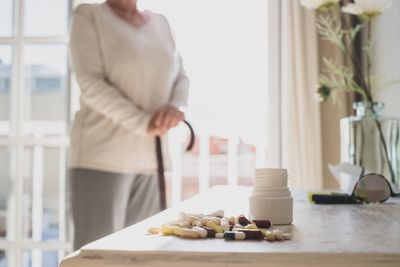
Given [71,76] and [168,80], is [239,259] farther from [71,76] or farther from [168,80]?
[71,76]

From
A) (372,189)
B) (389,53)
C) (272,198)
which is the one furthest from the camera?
(389,53)

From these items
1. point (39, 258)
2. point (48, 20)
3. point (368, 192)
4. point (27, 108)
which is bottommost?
point (39, 258)

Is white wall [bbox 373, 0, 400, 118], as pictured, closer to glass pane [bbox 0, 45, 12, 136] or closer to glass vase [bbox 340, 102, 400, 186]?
glass vase [bbox 340, 102, 400, 186]

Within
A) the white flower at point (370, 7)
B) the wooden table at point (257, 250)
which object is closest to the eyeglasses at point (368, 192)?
the wooden table at point (257, 250)

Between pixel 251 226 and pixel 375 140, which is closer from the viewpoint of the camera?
pixel 251 226

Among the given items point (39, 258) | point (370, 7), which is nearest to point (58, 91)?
point (39, 258)

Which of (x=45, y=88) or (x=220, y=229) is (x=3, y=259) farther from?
(x=220, y=229)

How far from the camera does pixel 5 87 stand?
2.64 m

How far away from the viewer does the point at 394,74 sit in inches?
67.3

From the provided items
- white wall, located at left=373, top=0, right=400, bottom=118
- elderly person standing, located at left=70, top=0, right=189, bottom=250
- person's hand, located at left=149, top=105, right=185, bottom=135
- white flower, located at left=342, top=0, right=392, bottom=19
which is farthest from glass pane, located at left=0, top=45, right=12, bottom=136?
white flower, located at left=342, top=0, right=392, bottom=19

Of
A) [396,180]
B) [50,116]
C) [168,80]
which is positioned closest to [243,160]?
[50,116]

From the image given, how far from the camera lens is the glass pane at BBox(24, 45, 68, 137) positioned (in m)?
2.58

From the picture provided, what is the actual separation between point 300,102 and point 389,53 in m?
0.53

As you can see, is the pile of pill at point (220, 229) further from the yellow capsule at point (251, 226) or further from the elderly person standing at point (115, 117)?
the elderly person standing at point (115, 117)
